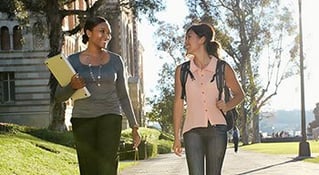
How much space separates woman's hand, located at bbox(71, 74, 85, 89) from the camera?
6938mm

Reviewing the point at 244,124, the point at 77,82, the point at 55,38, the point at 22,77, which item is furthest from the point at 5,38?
the point at 77,82

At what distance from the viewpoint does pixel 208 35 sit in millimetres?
7465

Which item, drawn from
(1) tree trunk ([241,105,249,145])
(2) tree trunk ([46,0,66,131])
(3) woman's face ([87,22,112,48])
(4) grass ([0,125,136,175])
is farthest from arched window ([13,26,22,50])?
(3) woman's face ([87,22,112,48])

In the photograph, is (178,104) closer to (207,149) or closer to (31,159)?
(207,149)

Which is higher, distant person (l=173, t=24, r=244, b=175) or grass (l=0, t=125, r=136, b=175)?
distant person (l=173, t=24, r=244, b=175)

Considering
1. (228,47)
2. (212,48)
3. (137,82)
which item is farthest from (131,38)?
(212,48)

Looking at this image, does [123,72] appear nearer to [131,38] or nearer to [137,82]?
[137,82]

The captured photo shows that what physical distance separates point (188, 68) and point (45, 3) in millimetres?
26831

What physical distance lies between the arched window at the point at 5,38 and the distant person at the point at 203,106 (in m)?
51.4

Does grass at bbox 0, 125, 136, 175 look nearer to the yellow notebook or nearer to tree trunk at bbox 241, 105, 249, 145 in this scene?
the yellow notebook

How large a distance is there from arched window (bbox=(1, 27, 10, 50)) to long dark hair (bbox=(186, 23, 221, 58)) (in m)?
51.4

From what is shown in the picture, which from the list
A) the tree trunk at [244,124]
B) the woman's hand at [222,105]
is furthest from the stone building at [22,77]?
the woman's hand at [222,105]

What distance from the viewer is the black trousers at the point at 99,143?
6.98 meters

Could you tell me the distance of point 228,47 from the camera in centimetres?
6166
